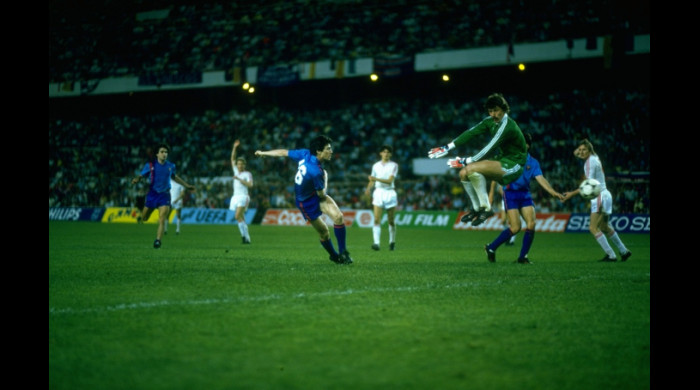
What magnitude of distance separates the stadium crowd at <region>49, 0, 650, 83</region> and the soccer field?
25.8 meters

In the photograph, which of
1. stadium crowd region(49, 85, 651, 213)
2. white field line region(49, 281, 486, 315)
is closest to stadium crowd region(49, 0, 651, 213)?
stadium crowd region(49, 85, 651, 213)

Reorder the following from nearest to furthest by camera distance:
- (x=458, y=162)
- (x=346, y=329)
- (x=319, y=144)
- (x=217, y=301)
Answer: (x=346, y=329) < (x=217, y=301) < (x=458, y=162) < (x=319, y=144)

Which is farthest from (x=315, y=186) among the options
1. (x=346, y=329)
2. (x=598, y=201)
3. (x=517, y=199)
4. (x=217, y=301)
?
(x=346, y=329)

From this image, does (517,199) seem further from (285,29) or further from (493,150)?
(285,29)

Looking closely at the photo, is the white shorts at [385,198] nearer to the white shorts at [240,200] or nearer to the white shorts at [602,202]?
the white shorts at [240,200]

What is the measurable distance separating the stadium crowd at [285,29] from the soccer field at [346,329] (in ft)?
84.7

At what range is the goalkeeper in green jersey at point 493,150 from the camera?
1125 centimetres

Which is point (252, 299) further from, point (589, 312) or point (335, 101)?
point (335, 101)

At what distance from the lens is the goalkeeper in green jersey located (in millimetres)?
11250

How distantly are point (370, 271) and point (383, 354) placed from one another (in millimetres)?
5817

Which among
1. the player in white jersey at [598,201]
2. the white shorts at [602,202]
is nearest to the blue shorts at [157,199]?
the player in white jersey at [598,201]

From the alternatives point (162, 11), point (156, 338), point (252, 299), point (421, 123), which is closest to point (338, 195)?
point (421, 123)

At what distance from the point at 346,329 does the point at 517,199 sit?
769 centimetres

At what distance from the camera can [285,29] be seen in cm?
4266
